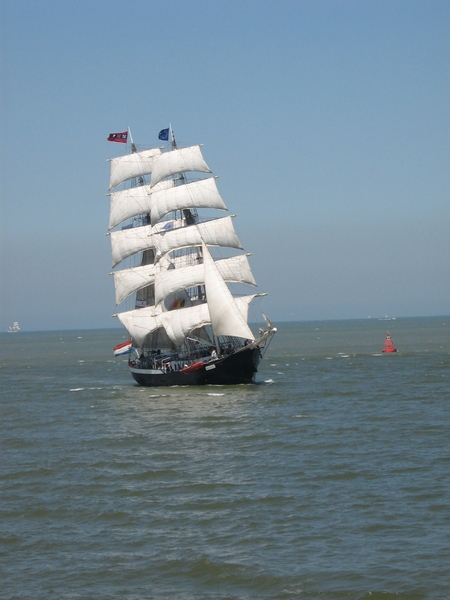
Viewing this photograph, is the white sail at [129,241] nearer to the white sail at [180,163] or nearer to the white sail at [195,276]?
the white sail at [180,163]

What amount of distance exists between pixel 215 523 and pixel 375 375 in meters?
46.1

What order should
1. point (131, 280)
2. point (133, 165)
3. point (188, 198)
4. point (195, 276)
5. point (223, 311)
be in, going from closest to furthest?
point (223, 311) → point (195, 276) → point (188, 198) → point (131, 280) → point (133, 165)

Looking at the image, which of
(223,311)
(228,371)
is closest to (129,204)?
(223,311)

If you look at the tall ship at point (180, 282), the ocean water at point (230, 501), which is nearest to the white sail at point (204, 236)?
the tall ship at point (180, 282)

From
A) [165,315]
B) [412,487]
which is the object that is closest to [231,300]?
[165,315]

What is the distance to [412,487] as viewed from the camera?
26.3m

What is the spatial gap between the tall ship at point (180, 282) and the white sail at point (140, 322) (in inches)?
3.4

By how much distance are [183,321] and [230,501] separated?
43.2 m

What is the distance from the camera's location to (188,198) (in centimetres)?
7356

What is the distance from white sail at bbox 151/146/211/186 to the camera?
248 feet

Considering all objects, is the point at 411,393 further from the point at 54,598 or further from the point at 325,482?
the point at 54,598

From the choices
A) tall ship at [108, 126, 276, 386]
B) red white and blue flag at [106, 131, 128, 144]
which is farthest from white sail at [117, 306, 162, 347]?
red white and blue flag at [106, 131, 128, 144]

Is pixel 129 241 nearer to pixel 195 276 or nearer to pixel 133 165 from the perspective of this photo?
pixel 133 165

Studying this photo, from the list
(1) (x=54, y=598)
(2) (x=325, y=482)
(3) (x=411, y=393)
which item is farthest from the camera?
(3) (x=411, y=393)
